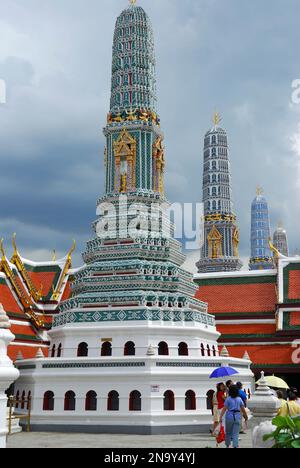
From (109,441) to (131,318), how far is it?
6819 millimetres

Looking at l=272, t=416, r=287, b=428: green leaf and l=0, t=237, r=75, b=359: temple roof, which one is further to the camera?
l=0, t=237, r=75, b=359: temple roof

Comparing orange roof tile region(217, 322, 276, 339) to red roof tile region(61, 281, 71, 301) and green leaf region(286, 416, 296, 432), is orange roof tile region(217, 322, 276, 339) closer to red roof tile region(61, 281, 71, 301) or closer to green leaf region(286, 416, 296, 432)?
red roof tile region(61, 281, 71, 301)

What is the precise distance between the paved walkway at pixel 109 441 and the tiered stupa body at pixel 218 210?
42.1m

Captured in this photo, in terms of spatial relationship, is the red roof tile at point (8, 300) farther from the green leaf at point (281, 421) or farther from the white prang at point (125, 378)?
the green leaf at point (281, 421)

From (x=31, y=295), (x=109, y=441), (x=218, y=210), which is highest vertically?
(x=218, y=210)

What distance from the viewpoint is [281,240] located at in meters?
85.9

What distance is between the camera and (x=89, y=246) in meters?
30.5

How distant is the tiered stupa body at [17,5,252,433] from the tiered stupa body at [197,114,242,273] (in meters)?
33.0

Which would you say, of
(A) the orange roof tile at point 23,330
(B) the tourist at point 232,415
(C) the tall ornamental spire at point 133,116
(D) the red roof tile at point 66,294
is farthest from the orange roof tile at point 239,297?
(B) the tourist at point 232,415

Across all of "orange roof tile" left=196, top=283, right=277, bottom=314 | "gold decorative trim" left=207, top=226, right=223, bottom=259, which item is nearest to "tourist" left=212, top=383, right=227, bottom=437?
"orange roof tile" left=196, top=283, right=277, bottom=314

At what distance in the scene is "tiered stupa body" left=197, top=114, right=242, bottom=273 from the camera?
64.2 metres

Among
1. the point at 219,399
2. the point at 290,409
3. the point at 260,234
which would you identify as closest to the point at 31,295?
the point at 219,399

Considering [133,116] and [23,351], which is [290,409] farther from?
[133,116]
